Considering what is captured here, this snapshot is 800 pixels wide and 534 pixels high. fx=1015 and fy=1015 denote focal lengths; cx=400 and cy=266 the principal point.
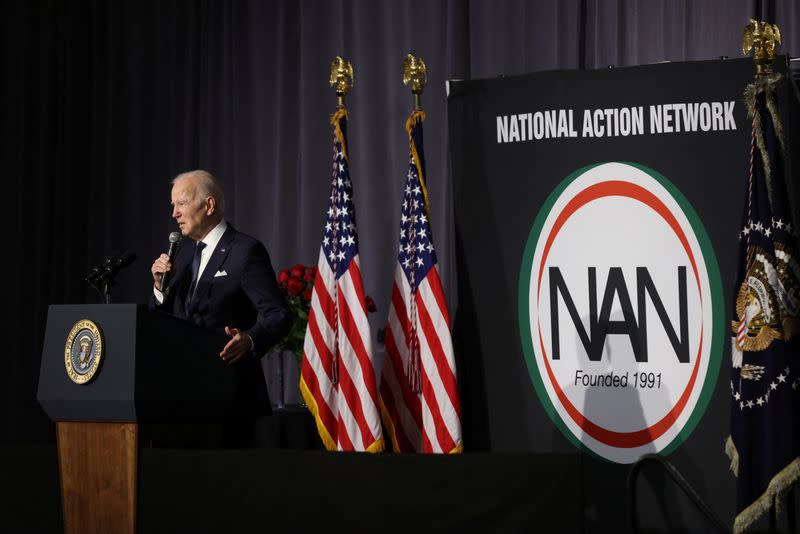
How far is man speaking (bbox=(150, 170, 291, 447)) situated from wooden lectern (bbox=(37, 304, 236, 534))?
37 centimetres

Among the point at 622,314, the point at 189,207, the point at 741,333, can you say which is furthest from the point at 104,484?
the point at 741,333

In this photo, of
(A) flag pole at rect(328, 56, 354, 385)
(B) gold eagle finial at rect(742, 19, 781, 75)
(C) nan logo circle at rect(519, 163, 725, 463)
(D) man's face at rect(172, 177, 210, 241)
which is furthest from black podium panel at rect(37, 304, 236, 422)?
(B) gold eagle finial at rect(742, 19, 781, 75)

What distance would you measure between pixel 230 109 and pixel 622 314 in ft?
10.6

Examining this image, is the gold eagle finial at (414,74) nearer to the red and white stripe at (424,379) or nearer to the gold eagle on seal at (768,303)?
the red and white stripe at (424,379)

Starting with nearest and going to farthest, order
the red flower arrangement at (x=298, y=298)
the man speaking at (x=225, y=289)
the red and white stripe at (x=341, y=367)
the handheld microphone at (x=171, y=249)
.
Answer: the handheld microphone at (x=171, y=249) → the man speaking at (x=225, y=289) → the red and white stripe at (x=341, y=367) → the red flower arrangement at (x=298, y=298)

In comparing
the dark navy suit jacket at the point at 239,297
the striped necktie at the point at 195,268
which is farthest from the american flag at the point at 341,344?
the striped necktie at the point at 195,268

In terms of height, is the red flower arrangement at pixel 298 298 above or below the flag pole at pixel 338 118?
below

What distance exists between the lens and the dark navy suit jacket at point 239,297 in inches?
136

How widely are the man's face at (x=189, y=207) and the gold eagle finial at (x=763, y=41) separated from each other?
2.14 m

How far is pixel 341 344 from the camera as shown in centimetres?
455

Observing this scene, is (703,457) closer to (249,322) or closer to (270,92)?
(249,322)

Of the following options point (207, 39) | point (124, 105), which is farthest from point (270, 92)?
point (124, 105)

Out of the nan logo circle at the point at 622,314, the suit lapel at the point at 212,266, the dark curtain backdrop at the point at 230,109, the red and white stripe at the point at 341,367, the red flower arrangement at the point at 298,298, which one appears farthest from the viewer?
the dark curtain backdrop at the point at 230,109

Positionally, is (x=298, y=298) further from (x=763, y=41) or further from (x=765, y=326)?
(x=763, y=41)
